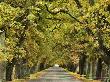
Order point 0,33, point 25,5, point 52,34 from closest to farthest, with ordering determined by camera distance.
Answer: point 0,33, point 25,5, point 52,34

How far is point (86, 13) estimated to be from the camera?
3000 centimetres

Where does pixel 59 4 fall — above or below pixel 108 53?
above

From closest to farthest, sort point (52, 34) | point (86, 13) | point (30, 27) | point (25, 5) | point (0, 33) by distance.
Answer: point (0, 33)
point (86, 13)
point (25, 5)
point (30, 27)
point (52, 34)

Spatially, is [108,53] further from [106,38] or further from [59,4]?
[59,4]

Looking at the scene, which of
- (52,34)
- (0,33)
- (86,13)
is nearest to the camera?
(0,33)

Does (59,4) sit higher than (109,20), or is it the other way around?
(59,4)

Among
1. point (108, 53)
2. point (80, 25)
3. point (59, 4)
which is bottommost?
point (108, 53)

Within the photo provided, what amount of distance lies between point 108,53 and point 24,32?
38.3ft

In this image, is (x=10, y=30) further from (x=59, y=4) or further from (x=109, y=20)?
(x=109, y=20)

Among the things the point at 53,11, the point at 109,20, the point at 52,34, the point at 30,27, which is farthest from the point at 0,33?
the point at 52,34

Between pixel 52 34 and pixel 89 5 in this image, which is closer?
pixel 89 5

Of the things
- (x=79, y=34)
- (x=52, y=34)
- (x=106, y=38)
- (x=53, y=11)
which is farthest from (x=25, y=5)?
(x=52, y=34)

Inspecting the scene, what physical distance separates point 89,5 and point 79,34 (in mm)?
10297

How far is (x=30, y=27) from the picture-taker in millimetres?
39125
